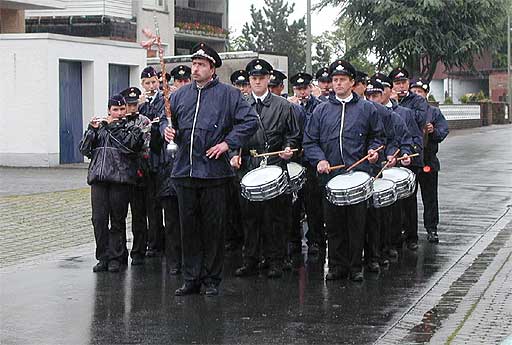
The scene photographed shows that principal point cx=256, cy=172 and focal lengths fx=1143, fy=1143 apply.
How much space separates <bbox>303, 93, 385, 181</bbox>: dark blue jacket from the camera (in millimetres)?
10648

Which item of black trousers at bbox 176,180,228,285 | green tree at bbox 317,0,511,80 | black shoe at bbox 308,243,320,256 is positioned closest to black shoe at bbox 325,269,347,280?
black trousers at bbox 176,180,228,285

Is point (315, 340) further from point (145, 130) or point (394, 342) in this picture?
point (145, 130)

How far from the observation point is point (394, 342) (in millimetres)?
8031

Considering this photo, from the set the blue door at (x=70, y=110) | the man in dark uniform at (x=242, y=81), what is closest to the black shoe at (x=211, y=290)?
the man in dark uniform at (x=242, y=81)

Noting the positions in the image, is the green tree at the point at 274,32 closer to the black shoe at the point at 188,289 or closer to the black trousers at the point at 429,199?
the black trousers at the point at 429,199

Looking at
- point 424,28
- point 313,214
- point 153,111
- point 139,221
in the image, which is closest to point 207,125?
point 153,111

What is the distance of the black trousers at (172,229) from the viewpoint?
10.9 m

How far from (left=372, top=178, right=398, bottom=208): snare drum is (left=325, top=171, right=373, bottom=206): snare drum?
0.58 metres

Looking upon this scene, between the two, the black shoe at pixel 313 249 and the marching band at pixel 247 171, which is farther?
the black shoe at pixel 313 249

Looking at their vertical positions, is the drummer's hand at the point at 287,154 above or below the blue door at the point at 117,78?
below

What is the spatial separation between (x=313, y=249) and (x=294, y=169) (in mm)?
1664

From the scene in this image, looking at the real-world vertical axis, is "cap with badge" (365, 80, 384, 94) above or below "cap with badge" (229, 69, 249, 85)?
below

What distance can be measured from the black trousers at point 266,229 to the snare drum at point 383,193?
0.87m

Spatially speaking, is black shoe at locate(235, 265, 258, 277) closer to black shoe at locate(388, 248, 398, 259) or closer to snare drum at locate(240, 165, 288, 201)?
snare drum at locate(240, 165, 288, 201)
